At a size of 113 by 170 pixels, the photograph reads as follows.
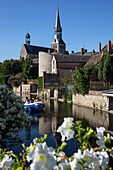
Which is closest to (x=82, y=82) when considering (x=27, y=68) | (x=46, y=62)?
(x=46, y=62)

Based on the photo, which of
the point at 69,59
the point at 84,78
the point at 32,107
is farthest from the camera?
the point at 69,59

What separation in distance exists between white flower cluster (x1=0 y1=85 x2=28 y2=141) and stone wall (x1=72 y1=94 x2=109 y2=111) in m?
13.1

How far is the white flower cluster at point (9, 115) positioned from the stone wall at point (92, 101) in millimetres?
13073

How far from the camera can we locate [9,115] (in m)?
6.29

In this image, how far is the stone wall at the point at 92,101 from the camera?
1873cm

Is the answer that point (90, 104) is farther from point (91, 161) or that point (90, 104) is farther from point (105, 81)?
point (91, 161)

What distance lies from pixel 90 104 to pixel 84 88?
8.58 feet

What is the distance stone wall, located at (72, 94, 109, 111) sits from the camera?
18734mm

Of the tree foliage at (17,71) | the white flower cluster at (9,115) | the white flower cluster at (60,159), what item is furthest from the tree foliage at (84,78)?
the tree foliage at (17,71)

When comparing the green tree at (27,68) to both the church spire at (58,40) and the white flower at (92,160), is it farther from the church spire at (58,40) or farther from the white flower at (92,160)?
the white flower at (92,160)

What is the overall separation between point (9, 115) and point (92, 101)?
16.0 meters

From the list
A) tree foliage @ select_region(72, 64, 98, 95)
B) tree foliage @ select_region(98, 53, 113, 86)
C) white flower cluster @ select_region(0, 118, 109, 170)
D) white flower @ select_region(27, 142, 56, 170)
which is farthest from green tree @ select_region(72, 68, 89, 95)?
white flower @ select_region(27, 142, 56, 170)

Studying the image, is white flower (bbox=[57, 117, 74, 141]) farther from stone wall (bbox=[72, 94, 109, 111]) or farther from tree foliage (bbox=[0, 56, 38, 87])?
tree foliage (bbox=[0, 56, 38, 87])

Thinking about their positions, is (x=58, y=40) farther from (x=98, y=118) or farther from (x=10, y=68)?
(x=98, y=118)
